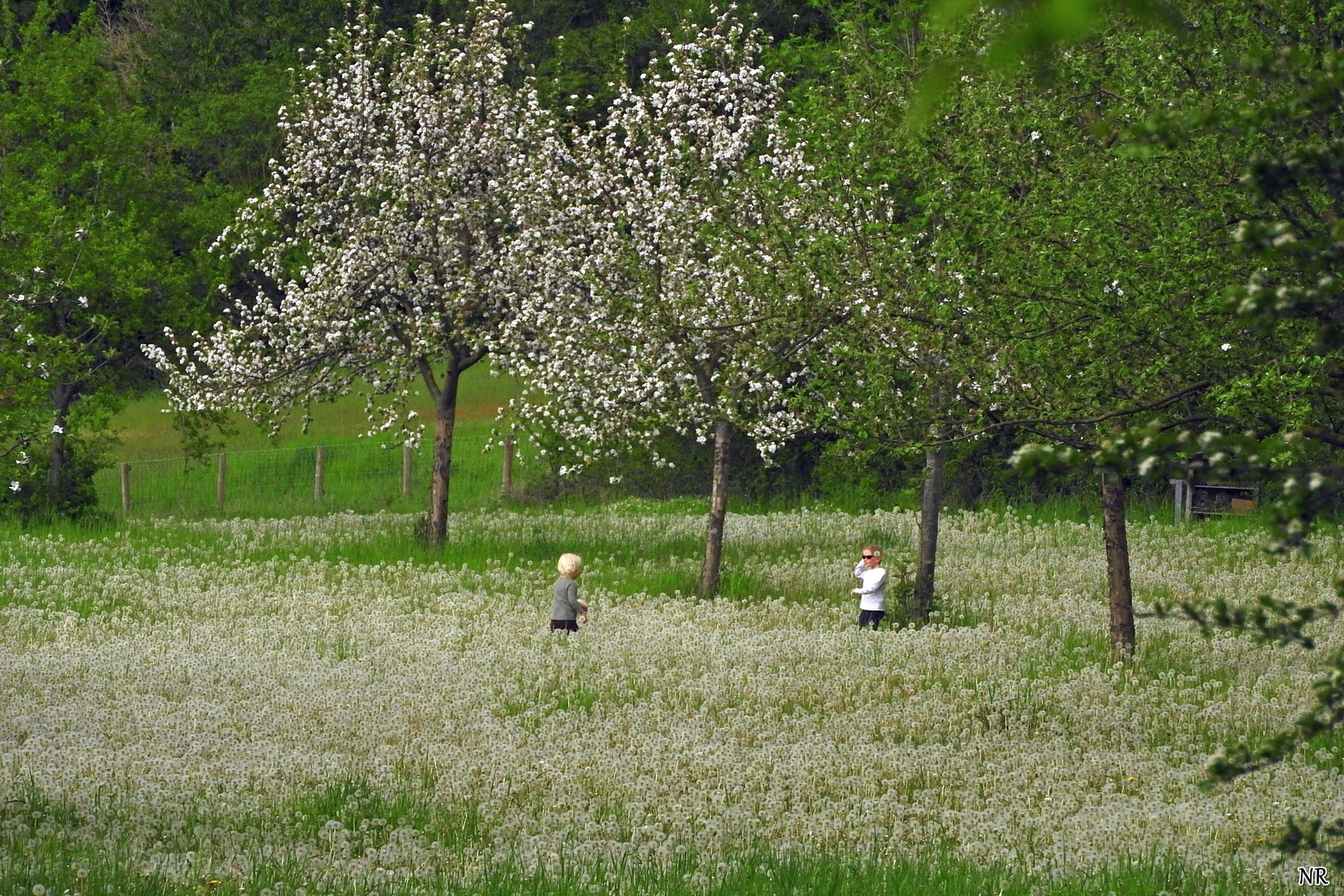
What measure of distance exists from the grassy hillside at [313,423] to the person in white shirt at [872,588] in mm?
36274

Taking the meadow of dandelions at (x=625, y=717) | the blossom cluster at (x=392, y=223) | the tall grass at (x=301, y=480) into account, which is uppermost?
the blossom cluster at (x=392, y=223)

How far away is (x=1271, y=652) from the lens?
20734 millimetres

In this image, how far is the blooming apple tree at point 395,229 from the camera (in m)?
31.9

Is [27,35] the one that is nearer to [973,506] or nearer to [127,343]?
[127,343]

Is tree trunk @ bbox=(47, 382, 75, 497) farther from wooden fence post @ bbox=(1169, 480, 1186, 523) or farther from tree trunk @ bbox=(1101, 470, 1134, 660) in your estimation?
wooden fence post @ bbox=(1169, 480, 1186, 523)

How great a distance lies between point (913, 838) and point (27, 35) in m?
47.4

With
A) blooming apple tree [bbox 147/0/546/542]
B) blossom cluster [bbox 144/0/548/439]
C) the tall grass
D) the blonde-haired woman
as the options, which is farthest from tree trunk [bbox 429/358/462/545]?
the tall grass

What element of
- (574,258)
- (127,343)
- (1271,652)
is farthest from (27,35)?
(1271,652)

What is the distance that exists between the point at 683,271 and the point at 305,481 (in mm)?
26926

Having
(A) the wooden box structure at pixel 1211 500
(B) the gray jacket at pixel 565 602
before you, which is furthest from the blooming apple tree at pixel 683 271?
(A) the wooden box structure at pixel 1211 500

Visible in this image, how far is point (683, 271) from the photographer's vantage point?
88.7 feet

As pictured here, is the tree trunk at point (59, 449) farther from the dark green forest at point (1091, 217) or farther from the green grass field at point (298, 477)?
the dark green forest at point (1091, 217)

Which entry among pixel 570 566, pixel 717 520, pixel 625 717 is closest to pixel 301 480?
pixel 717 520

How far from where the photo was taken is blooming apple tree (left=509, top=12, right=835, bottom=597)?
80.4 feet
